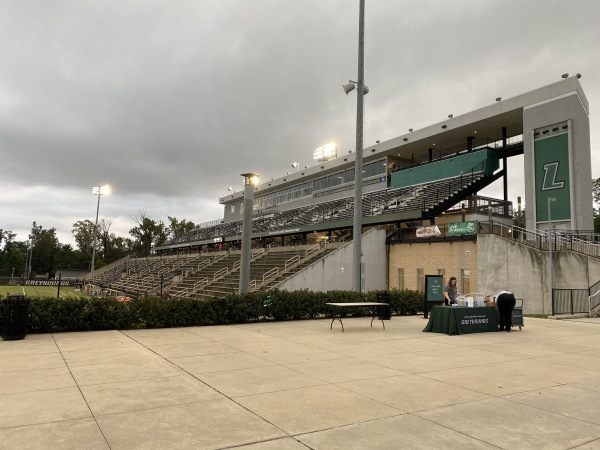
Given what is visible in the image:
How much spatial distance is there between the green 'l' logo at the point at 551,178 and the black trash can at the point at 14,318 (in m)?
31.7

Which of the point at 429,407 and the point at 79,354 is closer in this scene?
the point at 429,407

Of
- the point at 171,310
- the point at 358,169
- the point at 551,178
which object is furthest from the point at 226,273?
the point at 551,178

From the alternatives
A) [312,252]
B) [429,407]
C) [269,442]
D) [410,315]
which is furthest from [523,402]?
[312,252]

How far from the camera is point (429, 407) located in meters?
5.41

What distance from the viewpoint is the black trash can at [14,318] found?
992 centimetres

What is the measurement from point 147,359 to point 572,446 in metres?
6.77

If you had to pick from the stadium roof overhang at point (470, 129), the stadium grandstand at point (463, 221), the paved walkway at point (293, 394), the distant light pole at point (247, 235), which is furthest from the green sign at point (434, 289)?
the stadium roof overhang at point (470, 129)

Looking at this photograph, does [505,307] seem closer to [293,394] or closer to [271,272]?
[293,394]

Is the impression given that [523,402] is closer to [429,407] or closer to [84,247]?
[429,407]

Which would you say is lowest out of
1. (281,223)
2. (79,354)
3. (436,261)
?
(79,354)

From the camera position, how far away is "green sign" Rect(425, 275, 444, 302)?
639 inches

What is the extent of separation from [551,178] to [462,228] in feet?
37.3

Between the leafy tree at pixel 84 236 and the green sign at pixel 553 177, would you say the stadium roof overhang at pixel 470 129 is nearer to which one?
the green sign at pixel 553 177

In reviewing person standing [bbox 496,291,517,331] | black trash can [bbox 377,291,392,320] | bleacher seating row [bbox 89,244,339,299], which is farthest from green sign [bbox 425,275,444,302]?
bleacher seating row [bbox 89,244,339,299]
